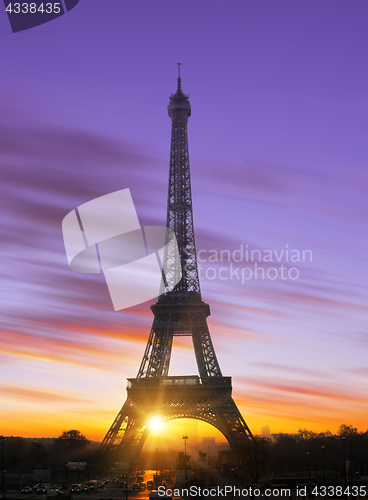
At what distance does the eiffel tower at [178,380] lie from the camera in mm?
107250

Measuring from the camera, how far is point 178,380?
11356 centimetres

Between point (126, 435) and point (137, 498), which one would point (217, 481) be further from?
point (137, 498)

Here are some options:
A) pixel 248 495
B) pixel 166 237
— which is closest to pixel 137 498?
pixel 248 495

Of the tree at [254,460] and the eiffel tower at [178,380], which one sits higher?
the eiffel tower at [178,380]

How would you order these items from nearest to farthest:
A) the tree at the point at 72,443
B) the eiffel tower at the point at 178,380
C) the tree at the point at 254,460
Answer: the tree at the point at 254,460
the eiffel tower at the point at 178,380
the tree at the point at 72,443

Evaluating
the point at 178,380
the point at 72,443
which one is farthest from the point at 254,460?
the point at 72,443

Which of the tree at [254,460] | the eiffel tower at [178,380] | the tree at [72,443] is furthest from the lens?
the tree at [72,443]

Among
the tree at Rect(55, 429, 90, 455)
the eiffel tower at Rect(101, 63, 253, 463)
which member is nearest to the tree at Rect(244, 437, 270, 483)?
the eiffel tower at Rect(101, 63, 253, 463)

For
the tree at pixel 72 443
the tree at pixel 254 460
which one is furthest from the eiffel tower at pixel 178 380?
the tree at pixel 72 443

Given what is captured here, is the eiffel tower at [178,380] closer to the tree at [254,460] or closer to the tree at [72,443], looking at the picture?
the tree at [254,460]

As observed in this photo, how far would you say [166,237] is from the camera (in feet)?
396

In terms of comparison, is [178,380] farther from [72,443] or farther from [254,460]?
[72,443]

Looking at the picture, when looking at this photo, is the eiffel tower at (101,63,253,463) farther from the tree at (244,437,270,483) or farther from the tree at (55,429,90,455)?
the tree at (55,429,90,455)

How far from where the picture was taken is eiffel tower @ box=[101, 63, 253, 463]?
107250 mm
